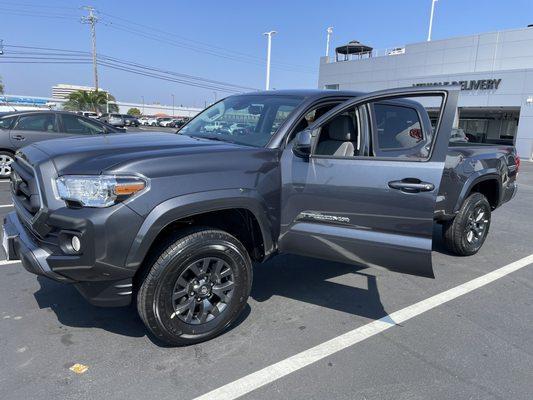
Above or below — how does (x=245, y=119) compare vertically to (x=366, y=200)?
above

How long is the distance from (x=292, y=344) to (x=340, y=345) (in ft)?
1.18

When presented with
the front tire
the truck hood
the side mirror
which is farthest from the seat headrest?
the front tire

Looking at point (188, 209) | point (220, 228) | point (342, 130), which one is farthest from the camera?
point (342, 130)

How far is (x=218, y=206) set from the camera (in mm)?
3021

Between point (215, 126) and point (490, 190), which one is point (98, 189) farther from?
point (490, 190)

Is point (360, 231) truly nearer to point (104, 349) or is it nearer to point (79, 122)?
point (104, 349)

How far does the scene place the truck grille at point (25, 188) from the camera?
9.49 ft

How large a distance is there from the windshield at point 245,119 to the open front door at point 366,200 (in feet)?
1.24

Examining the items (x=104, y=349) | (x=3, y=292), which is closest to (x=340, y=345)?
(x=104, y=349)

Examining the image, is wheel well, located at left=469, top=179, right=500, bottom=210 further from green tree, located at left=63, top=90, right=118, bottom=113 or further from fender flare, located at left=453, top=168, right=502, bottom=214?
green tree, located at left=63, top=90, right=118, bottom=113

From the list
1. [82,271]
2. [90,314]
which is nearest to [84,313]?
[90,314]

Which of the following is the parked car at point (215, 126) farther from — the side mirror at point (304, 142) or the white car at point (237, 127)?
the side mirror at point (304, 142)

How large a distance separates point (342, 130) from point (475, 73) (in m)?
32.1

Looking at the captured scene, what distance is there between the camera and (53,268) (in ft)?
8.85
